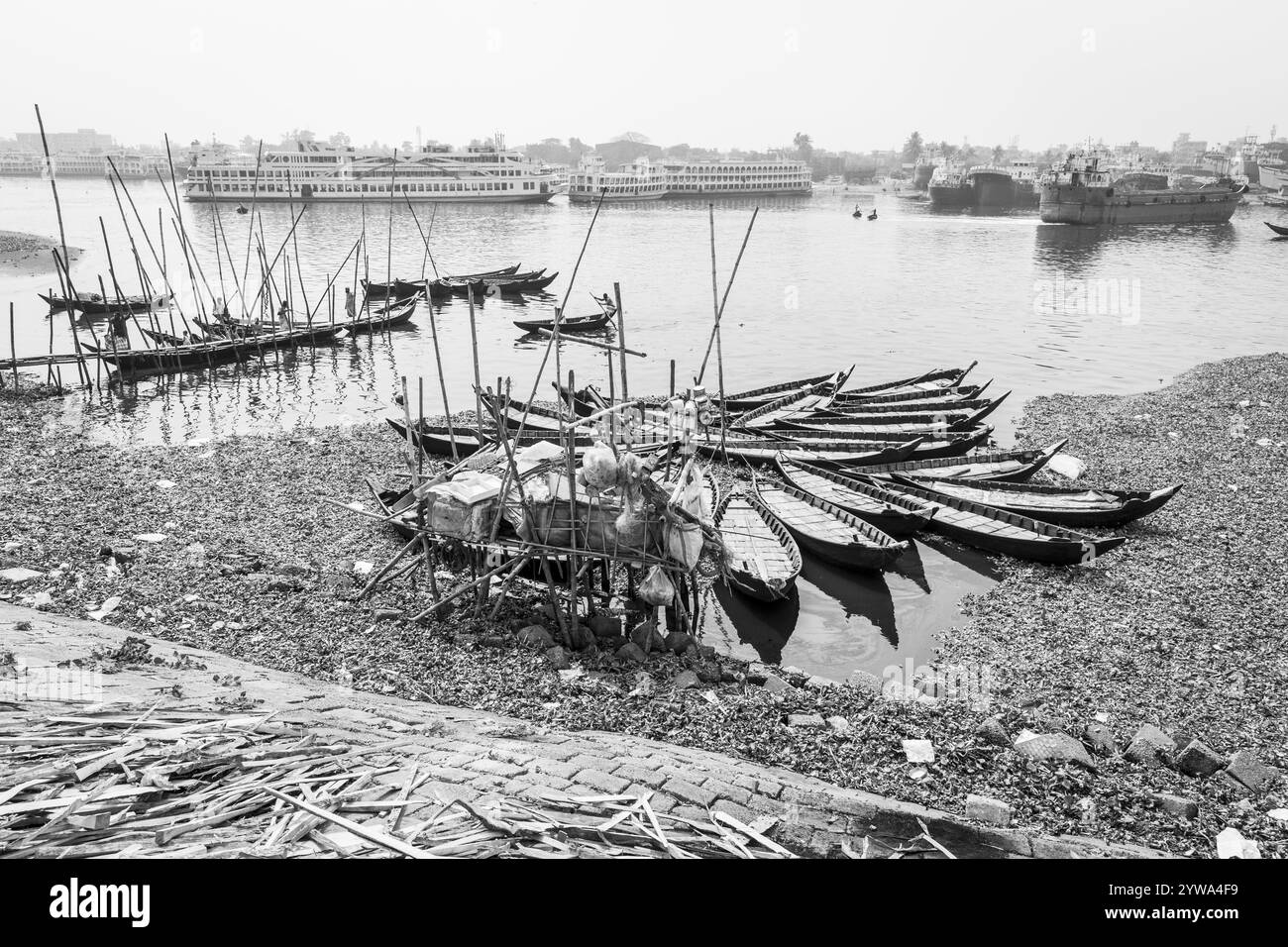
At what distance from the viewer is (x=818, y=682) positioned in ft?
31.7

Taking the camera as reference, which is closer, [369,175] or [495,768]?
[495,768]

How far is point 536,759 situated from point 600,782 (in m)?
0.65

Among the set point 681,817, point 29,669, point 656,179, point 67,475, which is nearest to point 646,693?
point 681,817

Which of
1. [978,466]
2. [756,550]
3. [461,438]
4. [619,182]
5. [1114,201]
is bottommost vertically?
[756,550]

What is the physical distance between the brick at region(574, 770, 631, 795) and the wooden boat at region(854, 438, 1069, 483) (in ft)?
37.9

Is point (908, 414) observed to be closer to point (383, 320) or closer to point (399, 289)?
point (383, 320)

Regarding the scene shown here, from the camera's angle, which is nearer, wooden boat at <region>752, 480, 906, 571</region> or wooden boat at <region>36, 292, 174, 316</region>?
wooden boat at <region>752, 480, 906, 571</region>

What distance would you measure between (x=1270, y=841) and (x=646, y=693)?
5.35 m

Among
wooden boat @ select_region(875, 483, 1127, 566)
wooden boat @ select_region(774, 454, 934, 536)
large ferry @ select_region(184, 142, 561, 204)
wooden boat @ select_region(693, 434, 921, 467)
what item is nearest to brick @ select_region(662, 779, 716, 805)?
wooden boat @ select_region(774, 454, 934, 536)

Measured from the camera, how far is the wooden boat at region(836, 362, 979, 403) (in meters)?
22.4

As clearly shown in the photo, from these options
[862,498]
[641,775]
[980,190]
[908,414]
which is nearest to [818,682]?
[641,775]

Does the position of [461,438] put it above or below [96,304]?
below

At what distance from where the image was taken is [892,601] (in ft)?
42.7

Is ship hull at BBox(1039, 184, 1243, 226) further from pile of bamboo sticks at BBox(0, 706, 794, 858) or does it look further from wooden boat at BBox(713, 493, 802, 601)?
pile of bamboo sticks at BBox(0, 706, 794, 858)
